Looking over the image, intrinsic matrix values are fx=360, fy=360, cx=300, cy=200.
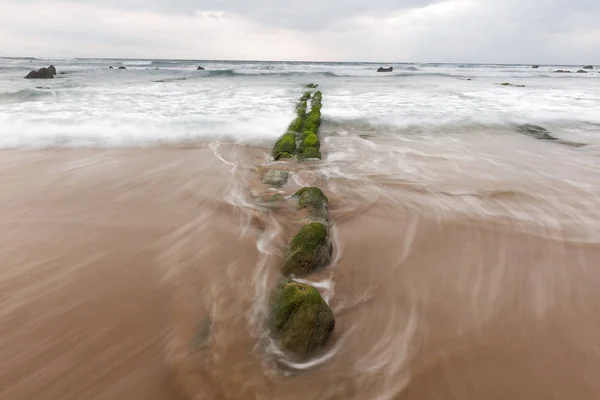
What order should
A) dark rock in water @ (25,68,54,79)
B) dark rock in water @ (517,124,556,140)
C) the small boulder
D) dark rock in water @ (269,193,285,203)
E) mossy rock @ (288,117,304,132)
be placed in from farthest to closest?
dark rock in water @ (25,68,54,79), mossy rock @ (288,117,304,132), dark rock in water @ (517,124,556,140), the small boulder, dark rock in water @ (269,193,285,203)

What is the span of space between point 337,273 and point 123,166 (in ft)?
16.8

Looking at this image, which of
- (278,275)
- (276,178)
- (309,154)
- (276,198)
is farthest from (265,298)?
(309,154)

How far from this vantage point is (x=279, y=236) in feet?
14.5

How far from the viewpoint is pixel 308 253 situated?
3.64 meters

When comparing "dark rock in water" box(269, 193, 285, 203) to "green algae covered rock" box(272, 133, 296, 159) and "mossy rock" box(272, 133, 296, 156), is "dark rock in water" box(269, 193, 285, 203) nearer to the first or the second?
"green algae covered rock" box(272, 133, 296, 159)

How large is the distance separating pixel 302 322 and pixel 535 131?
11.2 metres

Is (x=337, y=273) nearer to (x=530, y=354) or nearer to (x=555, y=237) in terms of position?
(x=530, y=354)

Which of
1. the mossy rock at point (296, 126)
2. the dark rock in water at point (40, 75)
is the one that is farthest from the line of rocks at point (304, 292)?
the dark rock in water at point (40, 75)

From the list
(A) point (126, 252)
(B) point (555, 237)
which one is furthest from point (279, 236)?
(B) point (555, 237)

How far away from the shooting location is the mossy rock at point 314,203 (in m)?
4.86

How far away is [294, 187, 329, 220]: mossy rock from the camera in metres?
4.86

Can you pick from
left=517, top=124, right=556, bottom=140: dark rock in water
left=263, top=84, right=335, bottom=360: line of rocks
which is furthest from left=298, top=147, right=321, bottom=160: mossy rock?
left=517, top=124, right=556, bottom=140: dark rock in water

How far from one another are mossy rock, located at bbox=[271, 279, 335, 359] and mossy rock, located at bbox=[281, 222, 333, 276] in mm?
698

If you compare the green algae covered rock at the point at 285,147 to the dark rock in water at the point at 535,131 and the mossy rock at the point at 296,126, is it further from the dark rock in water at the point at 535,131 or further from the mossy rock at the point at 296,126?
the dark rock in water at the point at 535,131
